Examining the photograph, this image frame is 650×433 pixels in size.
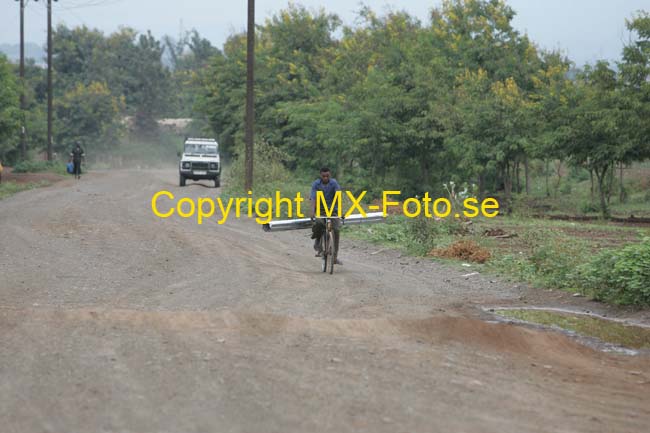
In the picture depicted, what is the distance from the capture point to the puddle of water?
10.1 meters

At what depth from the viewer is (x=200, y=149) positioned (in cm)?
4562

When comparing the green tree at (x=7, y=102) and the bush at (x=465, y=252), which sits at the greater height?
the green tree at (x=7, y=102)

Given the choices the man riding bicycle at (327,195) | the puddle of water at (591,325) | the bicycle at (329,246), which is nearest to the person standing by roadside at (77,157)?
the man riding bicycle at (327,195)

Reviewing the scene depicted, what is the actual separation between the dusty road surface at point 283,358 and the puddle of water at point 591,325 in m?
0.63

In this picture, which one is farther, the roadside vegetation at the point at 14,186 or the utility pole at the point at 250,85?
the roadside vegetation at the point at 14,186

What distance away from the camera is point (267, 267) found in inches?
620

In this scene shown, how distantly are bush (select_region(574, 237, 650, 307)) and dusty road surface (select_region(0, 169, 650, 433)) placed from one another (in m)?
1.29

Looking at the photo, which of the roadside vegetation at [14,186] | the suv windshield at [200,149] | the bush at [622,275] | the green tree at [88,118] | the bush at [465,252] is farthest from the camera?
the green tree at [88,118]

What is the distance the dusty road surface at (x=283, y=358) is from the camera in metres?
6.39

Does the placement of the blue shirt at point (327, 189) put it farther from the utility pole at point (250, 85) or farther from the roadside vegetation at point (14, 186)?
the roadside vegetation at point (14, 186)

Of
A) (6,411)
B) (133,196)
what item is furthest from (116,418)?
(133,196)

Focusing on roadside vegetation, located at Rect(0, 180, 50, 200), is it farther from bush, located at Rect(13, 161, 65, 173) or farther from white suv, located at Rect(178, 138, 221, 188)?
bush, located at Rect(13, 161, 65, 173)

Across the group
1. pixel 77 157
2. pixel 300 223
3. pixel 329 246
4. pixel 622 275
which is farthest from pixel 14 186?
pixel 622 275

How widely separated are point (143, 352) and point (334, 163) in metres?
44.7
